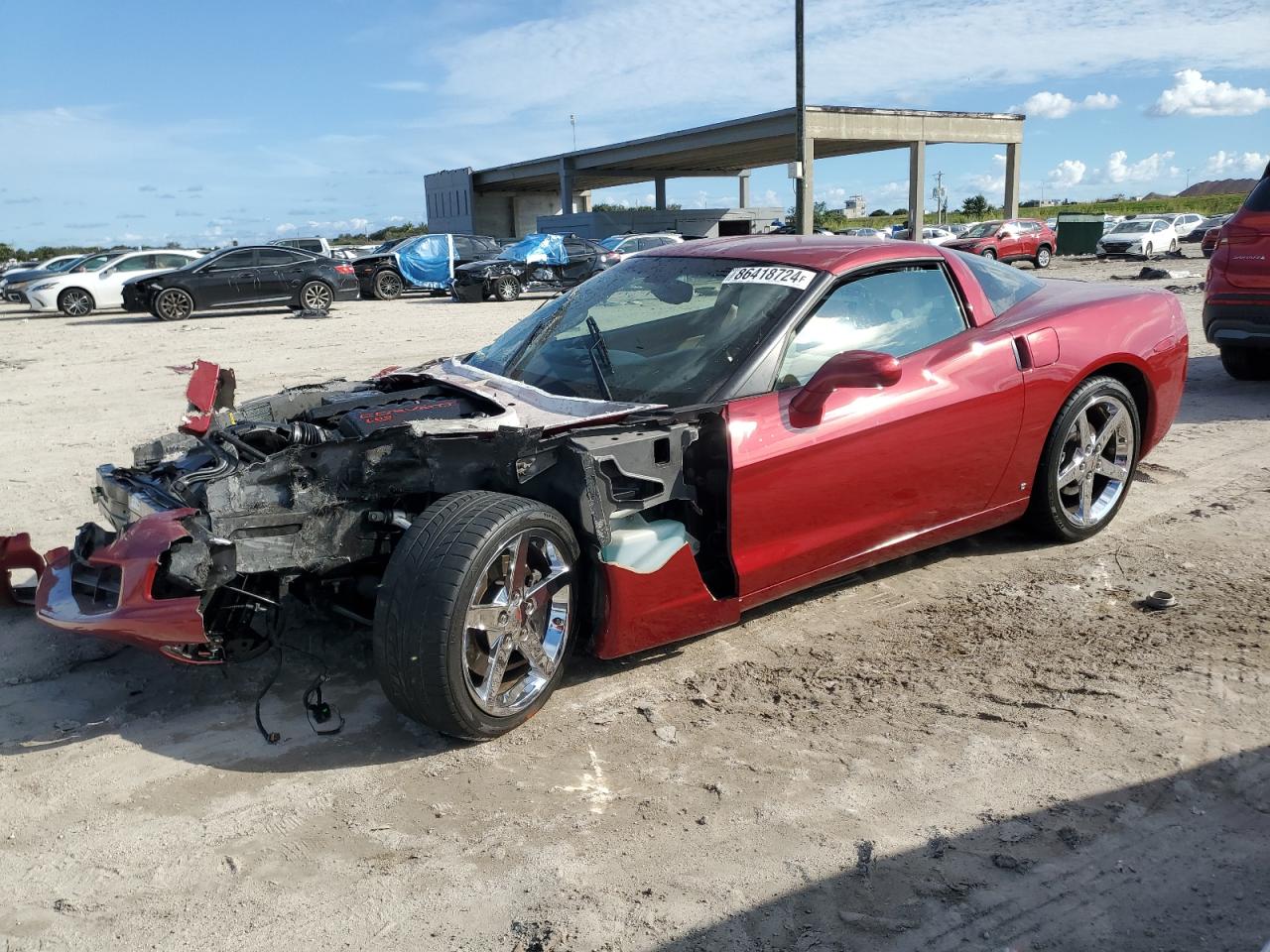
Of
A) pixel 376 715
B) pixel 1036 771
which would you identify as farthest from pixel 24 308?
pixel 1036 771

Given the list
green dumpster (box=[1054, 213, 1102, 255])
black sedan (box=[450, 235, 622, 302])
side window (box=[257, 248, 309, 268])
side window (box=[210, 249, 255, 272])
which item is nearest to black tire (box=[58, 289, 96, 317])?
side window (box=[210, 249, 255, 272])

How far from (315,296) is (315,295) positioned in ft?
0.08

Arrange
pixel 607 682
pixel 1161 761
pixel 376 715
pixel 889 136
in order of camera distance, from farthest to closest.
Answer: pixel 889 136, pixel 607 682, pixel 376 715, pixel 1161 761

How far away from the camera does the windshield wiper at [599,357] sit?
3982 millimetres

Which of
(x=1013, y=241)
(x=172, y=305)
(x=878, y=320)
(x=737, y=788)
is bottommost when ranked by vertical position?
(x=737, y=788)

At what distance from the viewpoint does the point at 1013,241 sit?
31.0m

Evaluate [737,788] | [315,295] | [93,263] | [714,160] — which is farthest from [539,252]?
[714,160]

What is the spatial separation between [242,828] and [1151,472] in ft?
17.9

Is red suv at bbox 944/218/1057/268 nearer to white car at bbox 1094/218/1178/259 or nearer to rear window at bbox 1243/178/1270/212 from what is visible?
white car at bbox 1094/218/1178/259

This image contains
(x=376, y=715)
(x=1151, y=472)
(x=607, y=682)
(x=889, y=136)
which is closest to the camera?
(x=376, y=715)

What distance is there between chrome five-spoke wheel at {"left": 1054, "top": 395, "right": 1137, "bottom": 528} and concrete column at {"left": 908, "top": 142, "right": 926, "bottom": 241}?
33.0 metres

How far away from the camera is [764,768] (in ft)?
10.3

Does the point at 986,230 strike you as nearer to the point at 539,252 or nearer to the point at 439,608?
the point at 539,252

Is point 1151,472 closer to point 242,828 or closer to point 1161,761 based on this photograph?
point 1161,761
